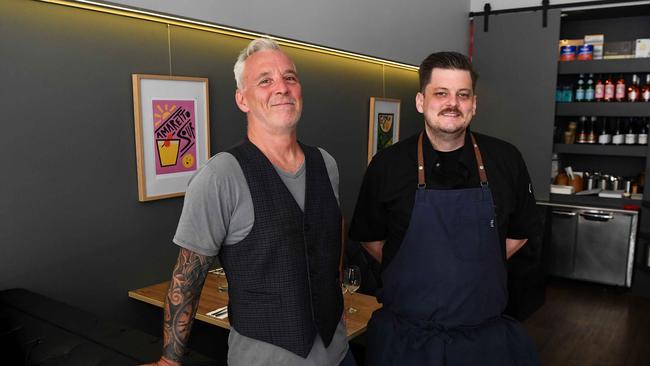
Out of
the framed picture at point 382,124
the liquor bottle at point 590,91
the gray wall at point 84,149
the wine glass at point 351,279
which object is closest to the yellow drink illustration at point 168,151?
the gray wall at point 84,149

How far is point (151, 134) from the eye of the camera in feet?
8.63

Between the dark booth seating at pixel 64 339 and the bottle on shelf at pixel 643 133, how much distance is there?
4.89 metres

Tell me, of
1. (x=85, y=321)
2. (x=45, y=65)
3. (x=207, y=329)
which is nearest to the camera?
(x=85, y=321)

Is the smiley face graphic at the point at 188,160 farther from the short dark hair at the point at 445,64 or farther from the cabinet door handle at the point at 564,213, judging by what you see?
the cabinet door handle at the point at 564,213

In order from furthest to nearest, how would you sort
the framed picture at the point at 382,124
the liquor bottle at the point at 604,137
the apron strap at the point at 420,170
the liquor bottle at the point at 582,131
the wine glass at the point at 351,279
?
1. the liquor bottle at the point at 582,131
2. the liquor bottle at the point at 604,137
3. the framed picture at the point at 382,124
4. the wine glass at the point at 351,279
5. the apron strap at the point at 420,170

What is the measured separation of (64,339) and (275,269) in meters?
0.92

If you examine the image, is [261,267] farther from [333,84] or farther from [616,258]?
[616,258]

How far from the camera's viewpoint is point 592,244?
5098mm

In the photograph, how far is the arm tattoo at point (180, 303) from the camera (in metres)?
1.40

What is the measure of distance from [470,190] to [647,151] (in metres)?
3.93

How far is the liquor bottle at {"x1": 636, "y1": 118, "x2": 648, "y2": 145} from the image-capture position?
508 cm

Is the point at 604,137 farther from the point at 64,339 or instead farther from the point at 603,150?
the point at 64,339

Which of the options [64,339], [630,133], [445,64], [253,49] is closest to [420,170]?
[445,64]

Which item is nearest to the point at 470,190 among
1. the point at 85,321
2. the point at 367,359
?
the point at 367,359
